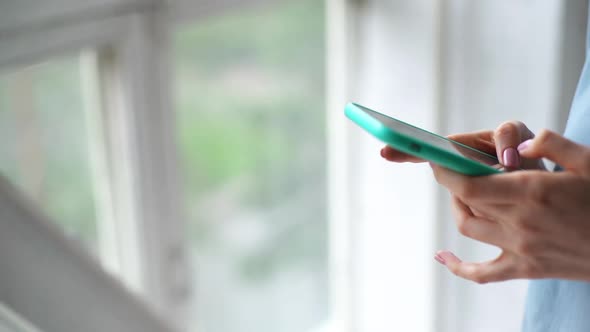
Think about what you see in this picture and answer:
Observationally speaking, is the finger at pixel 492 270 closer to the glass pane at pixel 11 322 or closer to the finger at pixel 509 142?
the finger at pixel 509 142

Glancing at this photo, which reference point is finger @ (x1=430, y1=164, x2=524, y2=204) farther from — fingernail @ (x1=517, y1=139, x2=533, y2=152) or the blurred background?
the blurred background

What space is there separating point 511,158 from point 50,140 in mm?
436

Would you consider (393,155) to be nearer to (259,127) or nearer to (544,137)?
(544,137)

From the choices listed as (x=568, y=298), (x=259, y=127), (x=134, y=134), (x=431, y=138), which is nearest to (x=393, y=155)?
(x=431, y=138)

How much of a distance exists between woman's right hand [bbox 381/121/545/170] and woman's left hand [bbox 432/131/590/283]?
4cm

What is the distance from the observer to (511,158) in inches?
14.9

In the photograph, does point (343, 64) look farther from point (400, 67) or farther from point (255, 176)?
point (255, 176)

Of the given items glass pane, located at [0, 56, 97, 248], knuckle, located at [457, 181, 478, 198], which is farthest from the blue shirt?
glass pane, located at [0, 56, 97, 248]

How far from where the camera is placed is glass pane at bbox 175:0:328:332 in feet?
2.55

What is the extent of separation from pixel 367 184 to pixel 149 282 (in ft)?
1.33

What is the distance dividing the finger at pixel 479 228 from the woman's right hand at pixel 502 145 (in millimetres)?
41

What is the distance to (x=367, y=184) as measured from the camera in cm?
98

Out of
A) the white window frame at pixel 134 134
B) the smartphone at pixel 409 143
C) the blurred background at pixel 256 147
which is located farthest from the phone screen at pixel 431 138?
→ the white window frame at pixel 134 134

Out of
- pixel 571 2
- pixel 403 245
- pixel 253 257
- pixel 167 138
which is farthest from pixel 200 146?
pixel 571 2
